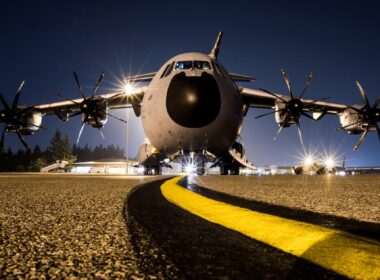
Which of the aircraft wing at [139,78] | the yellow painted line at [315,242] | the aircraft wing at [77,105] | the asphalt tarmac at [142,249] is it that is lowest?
the asphalt tarmac at [142,249]

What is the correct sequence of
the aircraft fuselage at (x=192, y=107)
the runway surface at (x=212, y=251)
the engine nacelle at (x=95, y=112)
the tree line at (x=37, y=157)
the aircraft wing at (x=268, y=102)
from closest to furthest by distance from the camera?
1. the runway surface at (x=212, y=251)
2. the aircraft fuselage at (x=192, y=107)
3. the engine nacelle at (x=95, y=112)
4. the aircraft wing at (x=268, y=102)
5. the tree line at (x=37, y=157)

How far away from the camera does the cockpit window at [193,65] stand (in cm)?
1271

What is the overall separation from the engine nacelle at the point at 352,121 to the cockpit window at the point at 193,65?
32.5 feet

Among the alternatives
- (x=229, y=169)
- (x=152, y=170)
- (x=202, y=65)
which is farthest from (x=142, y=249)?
(x=152, y=170)

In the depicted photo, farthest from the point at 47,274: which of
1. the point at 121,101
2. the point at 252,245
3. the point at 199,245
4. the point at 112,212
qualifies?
the point at 121,101

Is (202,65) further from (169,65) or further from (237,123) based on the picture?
→ (237,123)

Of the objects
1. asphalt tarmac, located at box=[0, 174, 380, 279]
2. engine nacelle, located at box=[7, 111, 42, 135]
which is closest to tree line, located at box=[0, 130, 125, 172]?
engine nacelle, located at box=[7, 111, 42, 135]

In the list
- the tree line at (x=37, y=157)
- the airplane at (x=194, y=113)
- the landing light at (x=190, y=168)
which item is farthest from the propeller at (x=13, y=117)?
the tree line at (x=37, y=157)

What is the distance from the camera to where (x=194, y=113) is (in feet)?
36.6

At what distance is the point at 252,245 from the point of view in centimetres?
189

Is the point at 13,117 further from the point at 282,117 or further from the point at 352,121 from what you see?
the point at 352,121

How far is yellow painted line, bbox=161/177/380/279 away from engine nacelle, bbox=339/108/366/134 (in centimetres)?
1795

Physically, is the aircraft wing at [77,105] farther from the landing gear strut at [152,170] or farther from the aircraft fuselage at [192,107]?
the aircraft fuselage at [192,107]

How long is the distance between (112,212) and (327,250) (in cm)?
212
